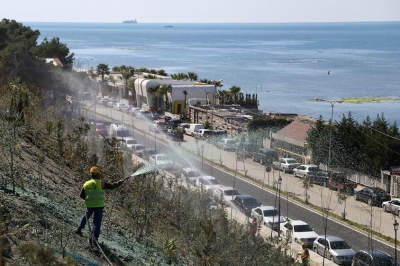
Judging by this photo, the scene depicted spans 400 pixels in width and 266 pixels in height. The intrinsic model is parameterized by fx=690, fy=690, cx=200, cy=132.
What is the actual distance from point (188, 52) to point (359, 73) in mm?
56335

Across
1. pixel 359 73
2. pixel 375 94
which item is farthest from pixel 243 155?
pixel 359 73

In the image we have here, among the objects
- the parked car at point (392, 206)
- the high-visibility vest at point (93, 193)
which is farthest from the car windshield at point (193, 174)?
the high-visibility vest at point (93, 193)

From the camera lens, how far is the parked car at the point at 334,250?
54.9 ft

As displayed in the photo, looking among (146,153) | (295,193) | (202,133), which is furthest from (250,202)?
(202,133)

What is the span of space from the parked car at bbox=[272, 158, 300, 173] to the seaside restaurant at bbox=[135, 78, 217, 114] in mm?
17558

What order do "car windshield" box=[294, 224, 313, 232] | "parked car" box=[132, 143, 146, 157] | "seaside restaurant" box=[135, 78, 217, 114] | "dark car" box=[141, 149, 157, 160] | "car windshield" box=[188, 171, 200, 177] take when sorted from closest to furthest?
1. "car windshield" box=[294, 224, 313, 232]
2. "car windshield" box=[188, 171, 200, 177]
3. "dark car" box=[141, 149, 157, 160]
4. "parked car" box=[132, 143, 146, 157]
5. "seaside restaurant" box=[135, 78, 217, 114]

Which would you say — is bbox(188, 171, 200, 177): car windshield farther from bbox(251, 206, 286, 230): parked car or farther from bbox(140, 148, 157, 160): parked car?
bbox(251, 206, 286, 230): parked car

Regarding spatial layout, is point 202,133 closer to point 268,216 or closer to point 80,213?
point 268,216

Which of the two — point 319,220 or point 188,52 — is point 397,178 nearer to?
point 319,220

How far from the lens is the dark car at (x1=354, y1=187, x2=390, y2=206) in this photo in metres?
24.2

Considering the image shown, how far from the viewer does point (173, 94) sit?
4769 centimetres

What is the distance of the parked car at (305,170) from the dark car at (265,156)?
84.8 inches

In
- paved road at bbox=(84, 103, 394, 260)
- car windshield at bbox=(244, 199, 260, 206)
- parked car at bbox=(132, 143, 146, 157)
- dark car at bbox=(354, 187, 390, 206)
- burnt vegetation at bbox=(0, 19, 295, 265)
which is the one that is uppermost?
burnt vegetation at bbox=(0, 19, 295, 265)

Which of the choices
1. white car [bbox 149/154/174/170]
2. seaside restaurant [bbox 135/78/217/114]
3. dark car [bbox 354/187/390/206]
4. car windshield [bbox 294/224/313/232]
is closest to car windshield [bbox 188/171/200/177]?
white car [bbox 149/154/174/170]
